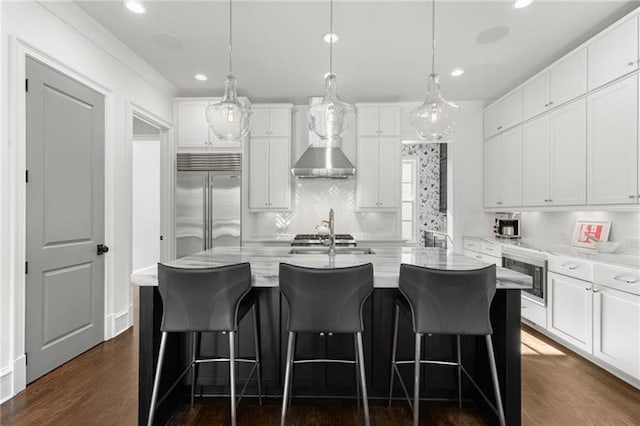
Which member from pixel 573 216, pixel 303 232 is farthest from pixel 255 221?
pixel 573 216

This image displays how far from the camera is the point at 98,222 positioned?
127 inches

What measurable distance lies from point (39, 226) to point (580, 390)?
13.5 ft

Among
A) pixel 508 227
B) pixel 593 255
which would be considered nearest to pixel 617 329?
pixel 593 255

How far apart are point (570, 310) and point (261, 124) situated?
13.7 feet

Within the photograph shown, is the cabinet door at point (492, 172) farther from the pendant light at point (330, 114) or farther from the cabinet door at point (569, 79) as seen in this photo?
the pendant light at point (330, 114)

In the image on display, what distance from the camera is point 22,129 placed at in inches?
93.9

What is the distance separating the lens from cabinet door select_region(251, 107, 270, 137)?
4953 millimetres

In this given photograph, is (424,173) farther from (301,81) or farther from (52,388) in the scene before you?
(52,388)

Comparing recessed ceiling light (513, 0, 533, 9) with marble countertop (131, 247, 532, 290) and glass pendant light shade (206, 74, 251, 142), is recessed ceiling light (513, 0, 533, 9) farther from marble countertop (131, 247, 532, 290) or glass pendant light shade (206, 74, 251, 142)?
glass pendant light shade (206, 74, 251, 142)

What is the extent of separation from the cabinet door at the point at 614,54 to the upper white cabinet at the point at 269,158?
3458 mm

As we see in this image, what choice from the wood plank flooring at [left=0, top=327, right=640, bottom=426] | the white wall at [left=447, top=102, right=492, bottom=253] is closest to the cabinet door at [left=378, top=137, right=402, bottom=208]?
the white wall at [left=447, top=102, right=492, bottom=253]

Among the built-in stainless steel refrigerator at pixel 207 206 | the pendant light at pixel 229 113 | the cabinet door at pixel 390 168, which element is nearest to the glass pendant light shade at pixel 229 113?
the pendant light at pixel 229 113

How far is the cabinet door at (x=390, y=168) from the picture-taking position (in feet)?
16.1

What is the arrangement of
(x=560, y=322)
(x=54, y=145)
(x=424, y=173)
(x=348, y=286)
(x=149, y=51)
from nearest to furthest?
(x=348, y=286), (x=54, y=145), (x=560, y=322), (x=149, y=51), (x=424, y=173)
